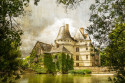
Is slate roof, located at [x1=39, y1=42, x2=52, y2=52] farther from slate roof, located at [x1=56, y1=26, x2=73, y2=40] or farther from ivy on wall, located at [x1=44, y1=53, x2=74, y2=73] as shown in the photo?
slate roof, located at [x1=56, y1=26, x2=73, y2=40]

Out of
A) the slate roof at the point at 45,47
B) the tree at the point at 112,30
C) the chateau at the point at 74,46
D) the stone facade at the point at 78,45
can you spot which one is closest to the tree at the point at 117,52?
the tree at the point at 112,30

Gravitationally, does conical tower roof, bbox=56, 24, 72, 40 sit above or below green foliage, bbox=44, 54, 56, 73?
above

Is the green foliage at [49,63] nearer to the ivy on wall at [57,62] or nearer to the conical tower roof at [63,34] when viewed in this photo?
the ivy on wall at [57,62]

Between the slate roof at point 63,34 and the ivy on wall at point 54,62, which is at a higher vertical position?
the slate roof at point 63,34

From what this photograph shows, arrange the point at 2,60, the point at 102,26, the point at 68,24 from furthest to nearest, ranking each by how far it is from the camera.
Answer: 1. the point at 68,24
2. the point at 102,26
3. the point at 2,60

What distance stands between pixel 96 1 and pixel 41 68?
3095 centimetres

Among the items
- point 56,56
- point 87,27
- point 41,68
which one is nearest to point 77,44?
point 56,56

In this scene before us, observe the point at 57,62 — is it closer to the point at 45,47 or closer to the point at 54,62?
the point at 54,62

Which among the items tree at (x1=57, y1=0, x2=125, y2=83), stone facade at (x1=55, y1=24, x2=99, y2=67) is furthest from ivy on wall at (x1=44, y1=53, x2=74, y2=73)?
tree at (x1=57, y1=0, x2=125, y2=83)

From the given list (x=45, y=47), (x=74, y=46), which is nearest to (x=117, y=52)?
(x=45, y=47)

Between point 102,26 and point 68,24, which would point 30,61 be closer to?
point 68,24

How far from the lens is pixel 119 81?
23.0 ft

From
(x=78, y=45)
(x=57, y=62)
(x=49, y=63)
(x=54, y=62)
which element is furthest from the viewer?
(x=78, y=45)

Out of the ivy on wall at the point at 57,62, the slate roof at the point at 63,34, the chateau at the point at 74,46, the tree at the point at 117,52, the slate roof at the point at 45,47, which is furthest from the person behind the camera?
the slate roof at the point at 63,34
